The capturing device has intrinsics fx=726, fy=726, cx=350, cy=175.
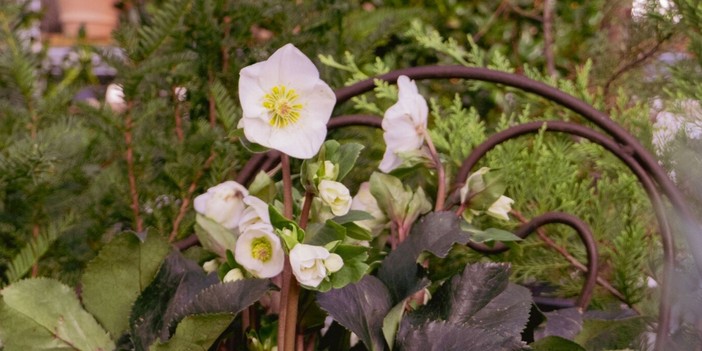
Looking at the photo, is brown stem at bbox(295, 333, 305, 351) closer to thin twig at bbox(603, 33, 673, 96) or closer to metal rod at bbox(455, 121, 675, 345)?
metal rod at bbox(455, 121, 675, 345)

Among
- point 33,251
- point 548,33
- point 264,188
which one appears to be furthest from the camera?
point 548,33

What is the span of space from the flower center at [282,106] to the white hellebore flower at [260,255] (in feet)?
0.25

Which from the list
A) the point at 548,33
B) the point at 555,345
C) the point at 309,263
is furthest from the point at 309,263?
the point at 548,33

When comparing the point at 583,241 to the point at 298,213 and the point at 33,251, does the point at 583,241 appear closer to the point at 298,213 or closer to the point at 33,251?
the point at 298,213

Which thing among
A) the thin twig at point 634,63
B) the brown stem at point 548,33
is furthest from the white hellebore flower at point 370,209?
the brown stem at point 548,33

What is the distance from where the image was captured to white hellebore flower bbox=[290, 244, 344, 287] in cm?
43

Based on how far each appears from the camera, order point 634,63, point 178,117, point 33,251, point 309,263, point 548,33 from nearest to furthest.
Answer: point 309,263
point 33,251
point 178,117
point 634,63
point 548,33

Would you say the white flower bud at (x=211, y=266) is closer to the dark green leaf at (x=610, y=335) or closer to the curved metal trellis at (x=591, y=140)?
the curved metal trellis at (x=591, y=140)

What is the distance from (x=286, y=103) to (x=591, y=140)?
0.28m

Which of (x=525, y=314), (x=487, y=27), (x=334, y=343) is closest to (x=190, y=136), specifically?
(x=334, y=343)

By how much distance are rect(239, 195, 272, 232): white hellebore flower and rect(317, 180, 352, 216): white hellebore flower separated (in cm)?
4

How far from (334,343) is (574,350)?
18 centimetres

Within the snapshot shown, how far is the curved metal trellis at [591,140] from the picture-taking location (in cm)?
54

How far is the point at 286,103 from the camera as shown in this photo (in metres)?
0.48
